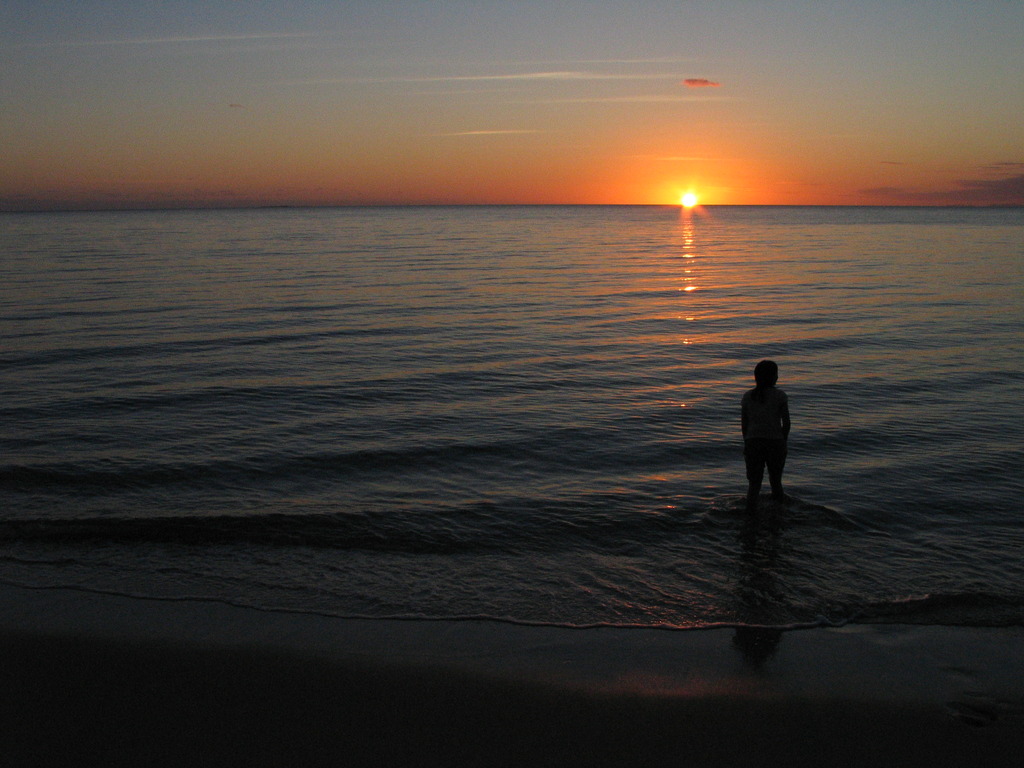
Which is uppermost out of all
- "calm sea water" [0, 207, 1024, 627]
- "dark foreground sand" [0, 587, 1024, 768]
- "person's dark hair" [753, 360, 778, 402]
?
"person's dark hair" [753, 360, 778, 402]

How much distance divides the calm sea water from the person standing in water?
0.59 meters

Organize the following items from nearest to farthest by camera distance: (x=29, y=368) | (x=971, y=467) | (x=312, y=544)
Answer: (x=312, y=544) → (x=971, y=467) → (x=29, y=368)

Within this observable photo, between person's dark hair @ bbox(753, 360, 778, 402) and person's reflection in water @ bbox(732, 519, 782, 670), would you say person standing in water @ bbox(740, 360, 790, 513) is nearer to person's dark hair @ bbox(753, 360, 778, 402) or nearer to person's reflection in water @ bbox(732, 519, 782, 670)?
person's dark hair @ bbox(753, 360, 778, 402)

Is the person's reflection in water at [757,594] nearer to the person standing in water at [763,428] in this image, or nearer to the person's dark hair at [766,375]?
the person standing in water at [763,428]

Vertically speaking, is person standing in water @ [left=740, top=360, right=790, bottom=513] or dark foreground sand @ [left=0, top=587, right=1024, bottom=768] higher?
person standing in water @ [left=740, top=360, right=790, bottom=513]

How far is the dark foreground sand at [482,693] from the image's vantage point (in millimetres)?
5090

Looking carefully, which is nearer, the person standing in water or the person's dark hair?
the person's dark hair

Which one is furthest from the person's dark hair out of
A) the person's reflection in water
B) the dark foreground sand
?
the dark foreground sand

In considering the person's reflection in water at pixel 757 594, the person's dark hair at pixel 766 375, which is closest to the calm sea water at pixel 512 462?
the person's reflection in water at pixel 757 594

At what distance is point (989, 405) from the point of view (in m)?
14.8

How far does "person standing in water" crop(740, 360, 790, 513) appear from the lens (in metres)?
8.96

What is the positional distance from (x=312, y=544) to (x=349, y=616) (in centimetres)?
194

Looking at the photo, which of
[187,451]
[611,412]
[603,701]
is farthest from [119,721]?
[611,412]

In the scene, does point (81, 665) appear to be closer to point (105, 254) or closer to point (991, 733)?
point (991, 733)
